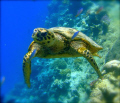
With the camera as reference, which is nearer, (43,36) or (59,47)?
(43,36)

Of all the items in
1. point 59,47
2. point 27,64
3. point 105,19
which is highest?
point 105,19

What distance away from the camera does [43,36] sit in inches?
104

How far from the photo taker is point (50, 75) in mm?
8281

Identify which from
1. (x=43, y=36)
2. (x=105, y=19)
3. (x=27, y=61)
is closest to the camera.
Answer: (x=43, y=36)

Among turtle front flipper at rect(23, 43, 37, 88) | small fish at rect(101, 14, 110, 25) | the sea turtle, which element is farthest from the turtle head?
small fish at rect(101, 14, 110, 25)

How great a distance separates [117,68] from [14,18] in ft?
367

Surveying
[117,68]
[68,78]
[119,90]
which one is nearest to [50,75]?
[68,78]

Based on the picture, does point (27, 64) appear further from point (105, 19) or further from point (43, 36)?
point (105, 19)

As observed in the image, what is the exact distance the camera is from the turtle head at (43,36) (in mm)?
2588

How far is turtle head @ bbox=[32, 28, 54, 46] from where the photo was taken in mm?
2588

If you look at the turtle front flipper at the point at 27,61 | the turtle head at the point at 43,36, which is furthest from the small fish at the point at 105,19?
the turtle front flipper at the point at 27,61

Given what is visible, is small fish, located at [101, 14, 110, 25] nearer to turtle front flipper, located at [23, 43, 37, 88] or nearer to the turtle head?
the turtle head

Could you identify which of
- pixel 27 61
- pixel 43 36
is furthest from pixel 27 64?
pixel 43 36

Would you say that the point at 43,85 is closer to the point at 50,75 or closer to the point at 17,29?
Answer: the point at 50,75
